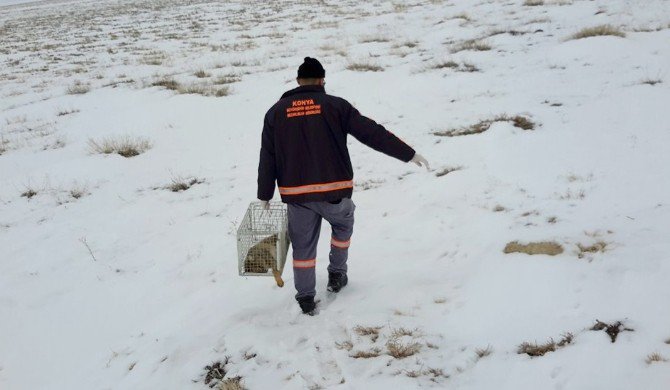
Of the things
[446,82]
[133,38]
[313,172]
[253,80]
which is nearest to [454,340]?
[313,172]

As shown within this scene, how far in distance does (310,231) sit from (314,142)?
809 millimetres

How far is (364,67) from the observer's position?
12.2 m

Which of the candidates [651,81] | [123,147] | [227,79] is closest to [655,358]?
[651,81]

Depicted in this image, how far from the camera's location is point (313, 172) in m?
3.65

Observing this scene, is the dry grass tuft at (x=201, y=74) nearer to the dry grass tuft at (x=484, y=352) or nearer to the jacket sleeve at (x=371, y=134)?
the jacket sleeve at (x=371, y=134)

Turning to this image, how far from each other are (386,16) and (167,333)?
19413mm

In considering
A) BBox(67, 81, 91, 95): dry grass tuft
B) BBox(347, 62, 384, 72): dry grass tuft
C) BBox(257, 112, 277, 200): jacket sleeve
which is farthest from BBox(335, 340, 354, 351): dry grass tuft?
BBox(67, 81, 91, 95): dry grass tuft

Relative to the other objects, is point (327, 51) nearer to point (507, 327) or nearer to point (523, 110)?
point (523, 110)

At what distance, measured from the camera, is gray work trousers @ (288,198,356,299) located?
12.5 ft

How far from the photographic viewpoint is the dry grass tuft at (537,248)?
4121mm

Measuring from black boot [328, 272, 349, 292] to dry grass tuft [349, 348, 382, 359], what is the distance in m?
0.96

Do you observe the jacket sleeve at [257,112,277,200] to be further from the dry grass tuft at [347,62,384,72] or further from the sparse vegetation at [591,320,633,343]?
the dry grass tuft at [347,62,384,72]

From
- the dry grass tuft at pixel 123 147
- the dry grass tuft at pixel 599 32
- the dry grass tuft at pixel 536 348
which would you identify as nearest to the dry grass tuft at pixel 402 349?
the dry grass tuft at pixel 536 348

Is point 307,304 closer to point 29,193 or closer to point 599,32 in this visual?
point 29,193
